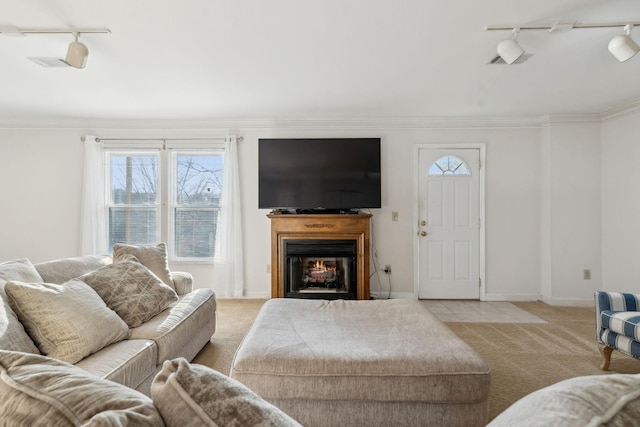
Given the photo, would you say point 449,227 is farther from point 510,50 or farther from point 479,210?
point 510,50

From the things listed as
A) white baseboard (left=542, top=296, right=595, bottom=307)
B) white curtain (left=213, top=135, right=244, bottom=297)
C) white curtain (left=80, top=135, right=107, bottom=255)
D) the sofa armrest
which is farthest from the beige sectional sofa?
white baseboard (left=542, top=296, right=595, bottom=307)

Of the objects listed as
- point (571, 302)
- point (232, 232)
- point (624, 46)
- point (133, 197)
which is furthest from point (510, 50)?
point (133, 197)

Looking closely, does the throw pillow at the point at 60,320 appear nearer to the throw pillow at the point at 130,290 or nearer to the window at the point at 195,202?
the throw pillow at the point at 130,290

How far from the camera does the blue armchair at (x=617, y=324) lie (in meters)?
2.46

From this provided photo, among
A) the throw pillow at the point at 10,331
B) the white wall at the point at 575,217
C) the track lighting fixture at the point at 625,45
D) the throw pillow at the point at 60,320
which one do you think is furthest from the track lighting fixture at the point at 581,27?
the throw pillow at the point at 10,331

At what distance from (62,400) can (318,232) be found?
3801 mm

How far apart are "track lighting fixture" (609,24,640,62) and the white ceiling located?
11cm

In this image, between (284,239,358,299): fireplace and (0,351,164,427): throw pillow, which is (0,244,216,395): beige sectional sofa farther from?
(284,239,358,299): fireplace

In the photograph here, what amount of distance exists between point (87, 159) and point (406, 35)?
4.26 meters

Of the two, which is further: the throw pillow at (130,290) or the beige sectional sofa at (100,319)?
the throw pillow at (130,290)

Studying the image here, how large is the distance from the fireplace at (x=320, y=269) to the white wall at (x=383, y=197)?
19.2 inches

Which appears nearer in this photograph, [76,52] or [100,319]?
[100,319]

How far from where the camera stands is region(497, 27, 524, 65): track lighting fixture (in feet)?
8.01

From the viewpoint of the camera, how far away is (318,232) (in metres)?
4.38
